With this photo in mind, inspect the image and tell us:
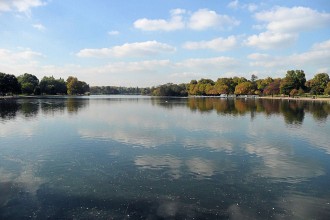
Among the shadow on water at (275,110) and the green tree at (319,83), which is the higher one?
the green tree at (319,83)

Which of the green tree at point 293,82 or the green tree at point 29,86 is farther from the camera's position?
the green tree at point 29,86

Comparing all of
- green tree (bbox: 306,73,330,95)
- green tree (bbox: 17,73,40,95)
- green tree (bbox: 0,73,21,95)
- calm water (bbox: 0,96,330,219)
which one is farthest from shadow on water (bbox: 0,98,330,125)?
green tree (bbox: 17,73,40,95)

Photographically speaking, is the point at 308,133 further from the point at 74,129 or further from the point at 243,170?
the point at 74,129

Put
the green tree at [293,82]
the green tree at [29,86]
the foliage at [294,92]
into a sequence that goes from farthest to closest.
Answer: the green tree at [29,86]
the green tree at [293,82]
the foliage at [294,92]

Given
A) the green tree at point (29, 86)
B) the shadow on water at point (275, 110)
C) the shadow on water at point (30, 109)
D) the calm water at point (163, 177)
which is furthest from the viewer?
the green tree at point (29, 86)

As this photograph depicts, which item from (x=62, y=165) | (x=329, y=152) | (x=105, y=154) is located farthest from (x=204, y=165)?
(x=329, y=152)

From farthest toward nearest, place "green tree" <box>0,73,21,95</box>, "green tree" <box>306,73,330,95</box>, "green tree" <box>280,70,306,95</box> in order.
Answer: "green tree" <box>280,70,306,95</box>
"green tree" <box>306,73,330,95</box>
"green tree" <box>0,73,21,95</box>

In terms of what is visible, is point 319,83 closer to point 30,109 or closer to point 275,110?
point 275,110

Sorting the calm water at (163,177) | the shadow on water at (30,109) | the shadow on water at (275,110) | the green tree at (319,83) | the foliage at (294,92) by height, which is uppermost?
the green tree at (319,83)

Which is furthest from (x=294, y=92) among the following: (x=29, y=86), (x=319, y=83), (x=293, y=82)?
(x=29, y=86)

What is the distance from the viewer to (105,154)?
2383cm

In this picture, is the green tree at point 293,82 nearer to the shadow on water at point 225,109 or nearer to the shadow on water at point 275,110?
the shadow on water at point 275,110

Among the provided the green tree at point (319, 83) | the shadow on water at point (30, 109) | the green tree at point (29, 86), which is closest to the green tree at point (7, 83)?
the green tree at point (29, 86)

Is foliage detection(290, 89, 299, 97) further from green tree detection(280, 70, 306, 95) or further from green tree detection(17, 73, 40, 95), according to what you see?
green tree detection(17, 73, 40, 95)
